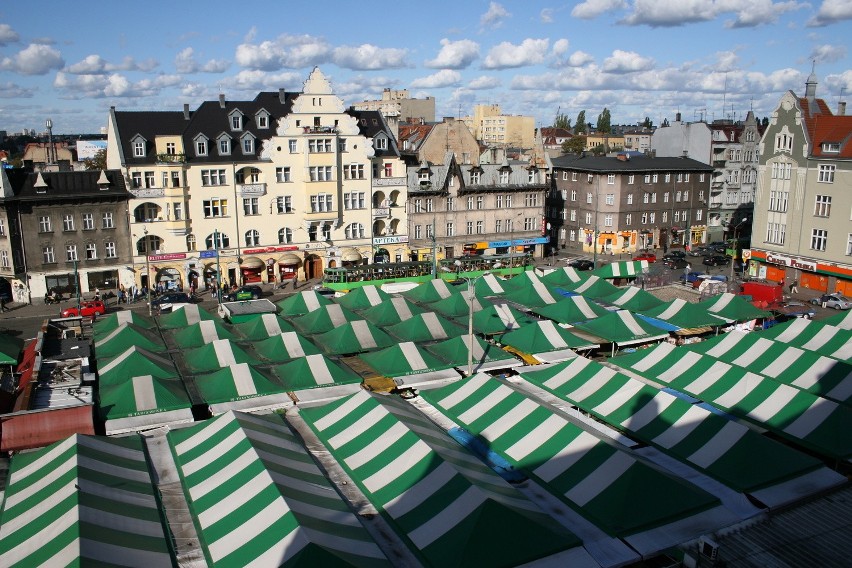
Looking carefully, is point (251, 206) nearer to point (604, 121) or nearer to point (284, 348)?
point (284, 348)

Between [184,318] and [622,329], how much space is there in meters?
21.7

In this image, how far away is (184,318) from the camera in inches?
1430

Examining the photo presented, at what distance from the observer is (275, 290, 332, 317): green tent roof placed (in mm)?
39500

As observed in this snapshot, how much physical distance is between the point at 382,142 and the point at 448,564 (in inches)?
1866

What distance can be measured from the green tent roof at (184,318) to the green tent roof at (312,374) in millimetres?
9071

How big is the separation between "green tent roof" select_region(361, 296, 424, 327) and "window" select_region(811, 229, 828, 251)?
29.2 meters

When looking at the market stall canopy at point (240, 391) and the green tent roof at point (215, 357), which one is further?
the green tent roof at point (215, 357)

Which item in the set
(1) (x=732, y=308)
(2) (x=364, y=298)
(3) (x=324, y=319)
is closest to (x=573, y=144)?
(1) (x=732, y=308)

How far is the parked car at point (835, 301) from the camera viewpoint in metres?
44.8

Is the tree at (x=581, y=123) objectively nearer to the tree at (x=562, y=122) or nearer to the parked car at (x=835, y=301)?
the tree at (x=562, y=122)

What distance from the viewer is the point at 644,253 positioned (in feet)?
214

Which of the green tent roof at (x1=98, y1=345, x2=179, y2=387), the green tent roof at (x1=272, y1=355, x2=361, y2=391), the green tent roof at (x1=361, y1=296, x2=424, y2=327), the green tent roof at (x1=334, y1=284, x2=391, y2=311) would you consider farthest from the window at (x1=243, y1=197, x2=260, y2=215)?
the green tent roof at (x1=272, y1=355, x2=361, y2=391)

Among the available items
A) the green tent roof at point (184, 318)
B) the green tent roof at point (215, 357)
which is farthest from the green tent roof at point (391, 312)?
the green tent roof at point (215, 357)

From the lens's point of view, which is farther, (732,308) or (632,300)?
(632,300)
